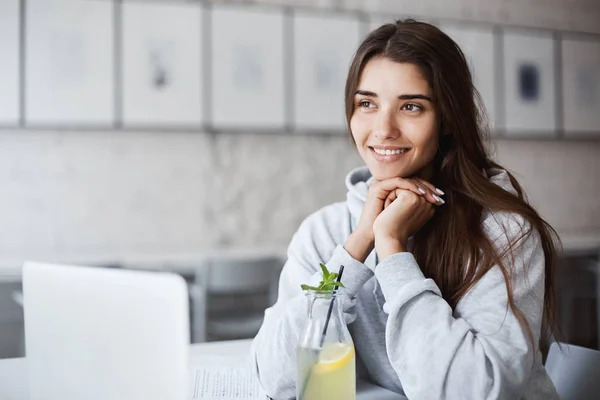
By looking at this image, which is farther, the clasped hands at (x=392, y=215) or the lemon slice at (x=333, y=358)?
the clasped hands at (x=392, y=215)

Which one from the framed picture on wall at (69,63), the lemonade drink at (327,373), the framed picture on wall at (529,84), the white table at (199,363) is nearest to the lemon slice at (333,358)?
the lemonade drink at (327,373)

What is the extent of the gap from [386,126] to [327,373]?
579 millimetres

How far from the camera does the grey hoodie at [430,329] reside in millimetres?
1017

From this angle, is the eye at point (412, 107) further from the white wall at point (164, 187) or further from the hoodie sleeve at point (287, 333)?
the white wall at point (164, 187)

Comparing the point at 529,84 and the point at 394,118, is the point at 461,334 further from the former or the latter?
the point at 529,84

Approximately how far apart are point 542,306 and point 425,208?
0.92 ft

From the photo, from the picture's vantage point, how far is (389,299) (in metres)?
1.09

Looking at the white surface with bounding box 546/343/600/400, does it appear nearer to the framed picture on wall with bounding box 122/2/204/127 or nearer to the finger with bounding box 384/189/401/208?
the finger with bounding box 384/189/401/208

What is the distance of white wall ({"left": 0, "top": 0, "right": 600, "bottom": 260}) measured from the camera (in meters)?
3.80

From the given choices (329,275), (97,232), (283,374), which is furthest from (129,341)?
(97,232)

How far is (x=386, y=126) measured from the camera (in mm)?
1264

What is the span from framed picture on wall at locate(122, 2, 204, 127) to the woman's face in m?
2.86

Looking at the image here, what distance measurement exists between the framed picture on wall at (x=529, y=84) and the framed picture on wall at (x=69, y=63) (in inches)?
114

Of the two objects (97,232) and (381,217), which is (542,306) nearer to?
(381,217)
